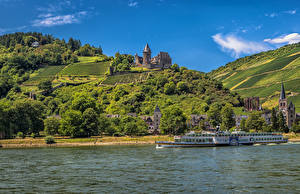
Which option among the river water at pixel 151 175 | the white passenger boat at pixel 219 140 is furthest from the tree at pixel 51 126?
the river water at pixel 151 175

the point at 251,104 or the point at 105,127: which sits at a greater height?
the point at 251,104

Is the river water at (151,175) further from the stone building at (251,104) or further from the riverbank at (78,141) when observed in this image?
the stone building at (251,104)

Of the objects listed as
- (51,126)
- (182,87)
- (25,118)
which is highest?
(182,87)

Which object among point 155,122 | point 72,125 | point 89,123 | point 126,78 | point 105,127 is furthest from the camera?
point 126,78

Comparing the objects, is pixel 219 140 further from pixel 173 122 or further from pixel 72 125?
pixel 72 125

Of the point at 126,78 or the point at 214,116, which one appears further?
the point at 126,78

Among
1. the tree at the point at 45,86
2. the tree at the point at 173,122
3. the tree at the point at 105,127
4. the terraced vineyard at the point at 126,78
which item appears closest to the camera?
the tree at the point at 105,127

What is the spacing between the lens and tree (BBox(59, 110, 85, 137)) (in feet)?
326

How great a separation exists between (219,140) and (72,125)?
38125 mm

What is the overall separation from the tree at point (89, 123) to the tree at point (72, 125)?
4.32ft

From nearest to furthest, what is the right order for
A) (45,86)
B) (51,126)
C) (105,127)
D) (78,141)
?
1. (78,141)
2. (51,126)
3. (105,127)
4. (45,86)

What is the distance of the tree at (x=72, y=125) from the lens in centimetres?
9950

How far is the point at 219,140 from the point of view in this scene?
8638 cm

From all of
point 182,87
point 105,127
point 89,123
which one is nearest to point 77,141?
point 89,123
